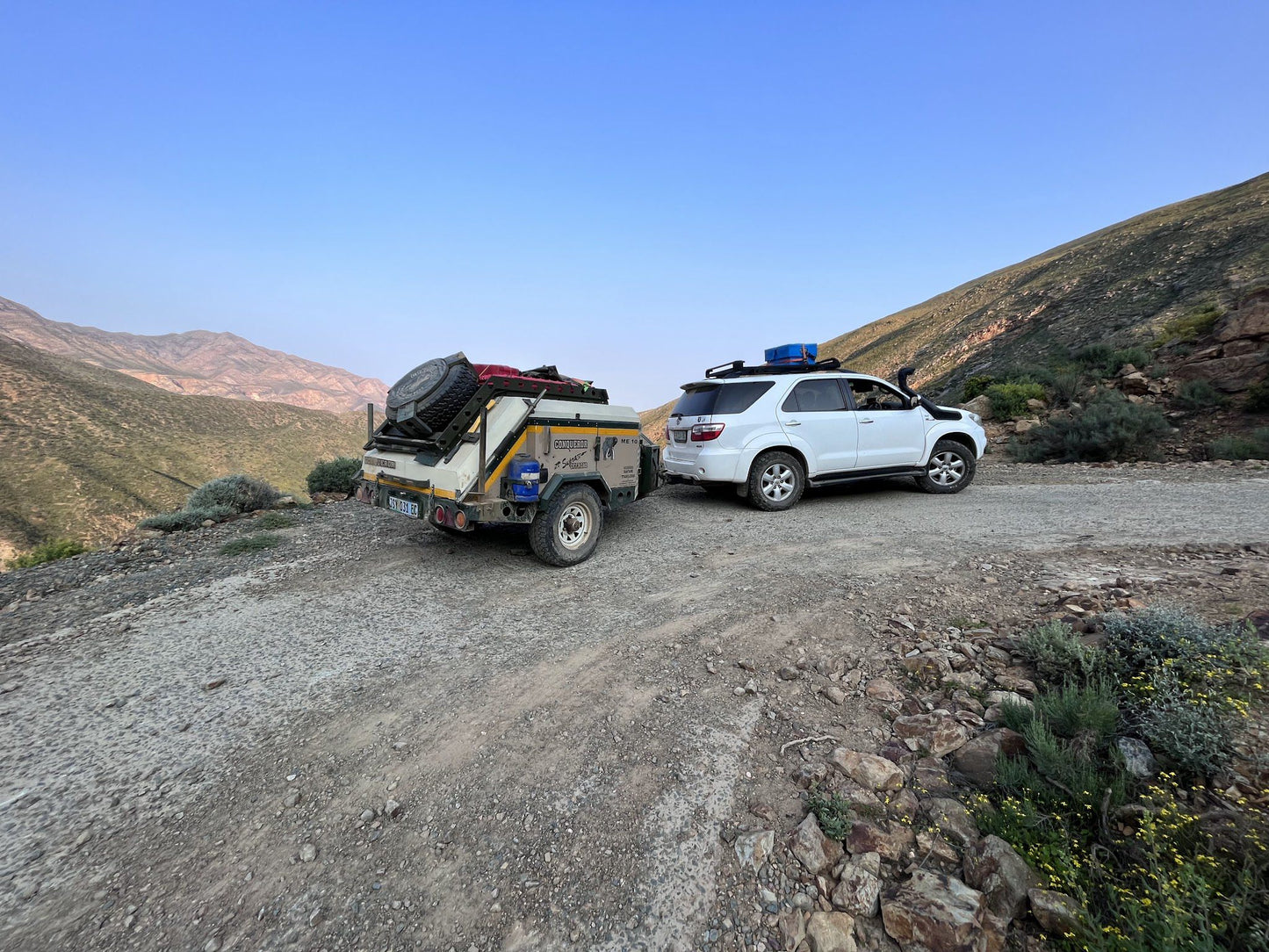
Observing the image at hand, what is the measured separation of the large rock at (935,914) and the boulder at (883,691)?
3.74 feet

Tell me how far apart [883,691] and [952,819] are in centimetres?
92

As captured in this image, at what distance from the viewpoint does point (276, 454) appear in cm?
3712

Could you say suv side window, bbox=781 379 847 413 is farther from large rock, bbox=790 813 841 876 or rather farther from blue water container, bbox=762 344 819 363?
large rock, bbox=790 813 841 876

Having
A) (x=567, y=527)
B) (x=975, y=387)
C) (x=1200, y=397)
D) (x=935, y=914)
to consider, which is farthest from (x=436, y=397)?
(x=975, y=387)

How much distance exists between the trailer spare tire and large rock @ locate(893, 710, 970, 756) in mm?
4238

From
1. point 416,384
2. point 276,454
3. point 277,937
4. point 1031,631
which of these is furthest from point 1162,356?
point 276,454

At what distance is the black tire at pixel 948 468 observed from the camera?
8266mm

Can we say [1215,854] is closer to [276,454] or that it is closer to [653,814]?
[653,814]

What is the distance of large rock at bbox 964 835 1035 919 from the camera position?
5.96 feet

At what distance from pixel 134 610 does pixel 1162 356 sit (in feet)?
64.0

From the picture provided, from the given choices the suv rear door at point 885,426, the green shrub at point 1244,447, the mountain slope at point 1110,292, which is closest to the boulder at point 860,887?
the suv rear door at point 885,426

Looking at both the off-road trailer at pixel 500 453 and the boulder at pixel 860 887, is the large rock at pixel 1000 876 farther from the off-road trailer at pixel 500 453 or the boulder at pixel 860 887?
the off-road trailer at pixel 500 453

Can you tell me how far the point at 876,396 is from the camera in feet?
26.1

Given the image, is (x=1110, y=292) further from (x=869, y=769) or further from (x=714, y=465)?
(x=869, y=769)
